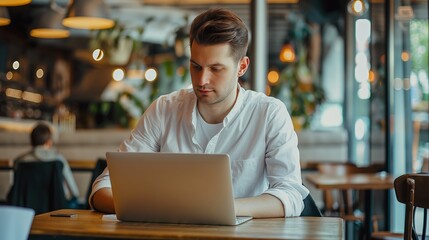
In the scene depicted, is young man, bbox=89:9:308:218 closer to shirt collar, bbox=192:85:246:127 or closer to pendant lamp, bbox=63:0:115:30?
shirt collar, bbox=192:85:246:127

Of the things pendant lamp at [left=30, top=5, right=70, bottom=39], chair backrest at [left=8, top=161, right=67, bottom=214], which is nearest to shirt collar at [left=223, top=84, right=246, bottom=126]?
chair backrest at [left=8, top=161, right=67, bottom=214]

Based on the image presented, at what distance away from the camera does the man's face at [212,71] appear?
9.23 feet

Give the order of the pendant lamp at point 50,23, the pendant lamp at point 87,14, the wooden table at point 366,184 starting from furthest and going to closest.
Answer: the pendant lamp at point 50,23 → the pendant lamp at point 87,14 → the wooden table at point 366,184

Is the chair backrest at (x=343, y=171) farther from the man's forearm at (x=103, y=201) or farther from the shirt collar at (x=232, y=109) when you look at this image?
the man's forearm at (x=103, y=201)

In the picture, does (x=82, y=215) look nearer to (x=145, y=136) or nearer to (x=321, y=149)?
(x=145, y=136)

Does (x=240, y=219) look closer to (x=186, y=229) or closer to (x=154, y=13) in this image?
(x=186, y=229)

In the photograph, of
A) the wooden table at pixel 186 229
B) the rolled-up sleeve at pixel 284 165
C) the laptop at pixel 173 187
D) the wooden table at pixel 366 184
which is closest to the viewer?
the wooden table at pixel 186 229

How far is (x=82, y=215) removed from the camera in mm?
2699

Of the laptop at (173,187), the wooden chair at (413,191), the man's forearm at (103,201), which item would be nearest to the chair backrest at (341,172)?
the wooden chair at (413,191)

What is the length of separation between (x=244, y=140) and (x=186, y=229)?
2.43 feet

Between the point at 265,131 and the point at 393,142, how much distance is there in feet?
15.9

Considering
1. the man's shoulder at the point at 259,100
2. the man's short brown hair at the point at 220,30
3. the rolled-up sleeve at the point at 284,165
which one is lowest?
the rolled-up sleeve at the point at 284,165

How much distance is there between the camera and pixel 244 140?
297cm

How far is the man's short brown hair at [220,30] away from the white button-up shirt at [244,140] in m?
0.25
